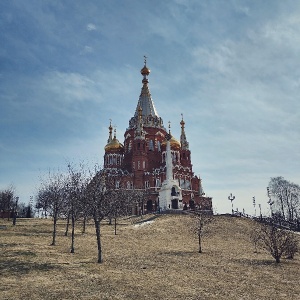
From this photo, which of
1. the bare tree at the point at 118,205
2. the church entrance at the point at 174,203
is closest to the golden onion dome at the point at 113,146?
the bare tree at the point at 118,205

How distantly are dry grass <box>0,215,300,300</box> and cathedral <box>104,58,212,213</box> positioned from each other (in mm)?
33039

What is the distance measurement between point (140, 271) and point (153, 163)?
5681 centimetres

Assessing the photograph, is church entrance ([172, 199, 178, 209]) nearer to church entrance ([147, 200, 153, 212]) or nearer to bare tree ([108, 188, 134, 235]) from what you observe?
church entrance ([147, 200, 153, 212])

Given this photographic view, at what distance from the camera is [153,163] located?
7388 centimetres

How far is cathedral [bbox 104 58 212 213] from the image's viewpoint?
63.6 meters

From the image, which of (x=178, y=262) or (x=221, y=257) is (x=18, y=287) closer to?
(x=178, y=262)

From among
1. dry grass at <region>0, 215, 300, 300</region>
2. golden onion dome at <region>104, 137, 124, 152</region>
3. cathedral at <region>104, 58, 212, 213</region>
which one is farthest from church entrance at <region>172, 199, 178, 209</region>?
dry grass at <region>0, 215, 300, 300</region>

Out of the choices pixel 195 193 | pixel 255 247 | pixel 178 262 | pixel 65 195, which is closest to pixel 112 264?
pixel 178 262

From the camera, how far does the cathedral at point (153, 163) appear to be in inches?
2504

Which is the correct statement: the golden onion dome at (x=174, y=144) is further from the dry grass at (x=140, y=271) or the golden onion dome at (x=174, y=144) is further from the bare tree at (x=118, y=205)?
the dry grass at (x=140, y=271)

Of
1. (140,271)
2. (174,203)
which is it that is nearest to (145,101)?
(174,203)

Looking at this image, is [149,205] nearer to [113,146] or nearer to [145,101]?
[113,146]

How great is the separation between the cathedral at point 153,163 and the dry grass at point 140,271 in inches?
1301

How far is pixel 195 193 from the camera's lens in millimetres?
71750
